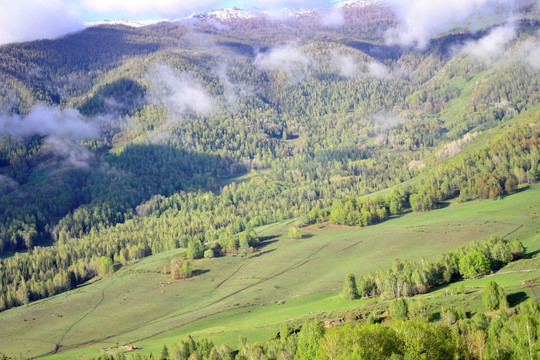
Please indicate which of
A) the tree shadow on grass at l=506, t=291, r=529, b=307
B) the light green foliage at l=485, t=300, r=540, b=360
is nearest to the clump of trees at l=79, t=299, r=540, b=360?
the light green foliage at l=485, t=300, r=540, b=360

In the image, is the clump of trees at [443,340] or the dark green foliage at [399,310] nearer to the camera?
the clump of trees at [443,340]

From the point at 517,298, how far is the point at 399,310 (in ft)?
68.0

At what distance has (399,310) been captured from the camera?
309 feet

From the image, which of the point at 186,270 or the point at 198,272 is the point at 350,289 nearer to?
the point at 186,270

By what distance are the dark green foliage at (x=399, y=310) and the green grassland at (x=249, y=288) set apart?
1209 cm

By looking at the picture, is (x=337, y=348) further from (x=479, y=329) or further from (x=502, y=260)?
(x=502, y=260)

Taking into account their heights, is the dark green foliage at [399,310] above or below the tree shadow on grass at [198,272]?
below

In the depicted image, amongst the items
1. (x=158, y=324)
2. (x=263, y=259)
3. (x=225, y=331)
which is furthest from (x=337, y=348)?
(x=263, y=259)

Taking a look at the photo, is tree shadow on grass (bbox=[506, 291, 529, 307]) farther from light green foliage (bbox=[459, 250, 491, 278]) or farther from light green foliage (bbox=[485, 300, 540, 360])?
light green foliage (bbox=[459, 250, 491, 278])

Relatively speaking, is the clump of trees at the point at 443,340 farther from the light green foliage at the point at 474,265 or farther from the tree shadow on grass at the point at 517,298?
the light green foliage at the point at 474,265

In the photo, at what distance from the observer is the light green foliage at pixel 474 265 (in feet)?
388

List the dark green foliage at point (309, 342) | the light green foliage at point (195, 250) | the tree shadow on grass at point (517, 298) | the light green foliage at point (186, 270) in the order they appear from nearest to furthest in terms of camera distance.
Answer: the dark green foliage at point (309, 342), the tree shadow on grass at point (517, 298), the light green foliage at point (186, 270), the light green foliage at point (195, 250)

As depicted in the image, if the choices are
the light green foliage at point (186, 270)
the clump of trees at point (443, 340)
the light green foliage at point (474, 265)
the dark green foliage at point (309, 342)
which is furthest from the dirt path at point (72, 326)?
the light green foliage at point (474, 265)

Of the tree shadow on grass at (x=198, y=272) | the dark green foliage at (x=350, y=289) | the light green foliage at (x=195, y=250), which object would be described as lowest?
the dark green foliage at (x=350, y=289)
